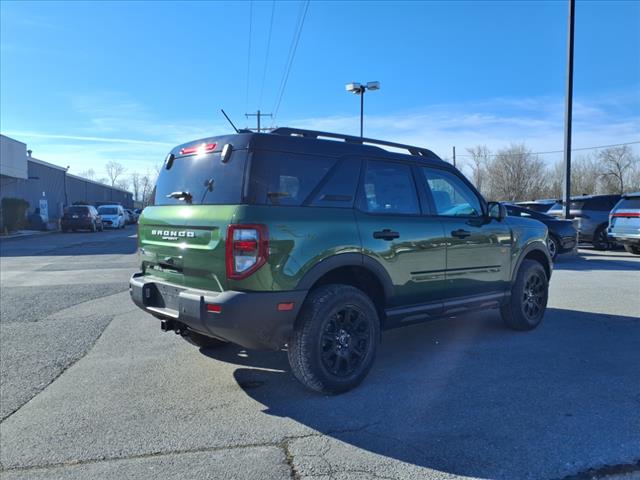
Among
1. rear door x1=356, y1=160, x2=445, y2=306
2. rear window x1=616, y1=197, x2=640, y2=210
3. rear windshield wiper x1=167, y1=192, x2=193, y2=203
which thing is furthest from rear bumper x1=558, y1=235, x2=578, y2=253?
rear windshield wiper x1=167, y1=192, x2=193, y2=203

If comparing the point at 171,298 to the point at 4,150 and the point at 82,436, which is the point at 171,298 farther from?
the point at 4,150

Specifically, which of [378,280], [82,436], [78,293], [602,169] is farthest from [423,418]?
[602,169]

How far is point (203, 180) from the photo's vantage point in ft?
14.4

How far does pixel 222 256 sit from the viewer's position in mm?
3844

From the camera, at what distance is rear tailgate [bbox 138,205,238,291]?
3898mm

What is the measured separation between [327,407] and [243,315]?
1033mm

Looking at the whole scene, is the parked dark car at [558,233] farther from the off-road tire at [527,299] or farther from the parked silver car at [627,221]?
the off-road tire at [527,299]

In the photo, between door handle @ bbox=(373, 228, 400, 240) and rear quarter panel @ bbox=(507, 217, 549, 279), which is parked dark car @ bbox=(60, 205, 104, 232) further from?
door handle @ bbox=(373, 228, 400, 240)

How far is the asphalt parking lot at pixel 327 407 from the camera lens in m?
3.20

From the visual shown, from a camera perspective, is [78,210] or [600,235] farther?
[78,210]

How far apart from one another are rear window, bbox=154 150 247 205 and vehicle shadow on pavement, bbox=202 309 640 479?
1699 mm

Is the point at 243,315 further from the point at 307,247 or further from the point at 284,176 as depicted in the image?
the point at 284,176

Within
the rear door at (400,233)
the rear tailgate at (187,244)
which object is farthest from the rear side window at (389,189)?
the rear tailgate at (187,244)

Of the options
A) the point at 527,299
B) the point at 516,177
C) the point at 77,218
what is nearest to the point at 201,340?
the point at 527,299
